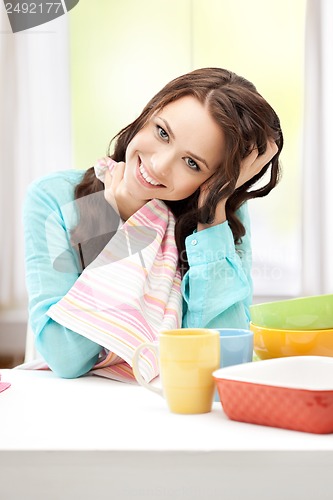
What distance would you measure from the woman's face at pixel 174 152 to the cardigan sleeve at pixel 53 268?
154 mm

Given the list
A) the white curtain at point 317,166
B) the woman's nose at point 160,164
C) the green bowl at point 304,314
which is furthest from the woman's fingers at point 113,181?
the white curtain at point 317,166

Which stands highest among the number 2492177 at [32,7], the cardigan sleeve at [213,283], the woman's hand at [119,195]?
the number 2492177 at [32,7]

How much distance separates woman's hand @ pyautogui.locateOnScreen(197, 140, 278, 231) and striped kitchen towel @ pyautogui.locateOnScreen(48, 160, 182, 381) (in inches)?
3.7

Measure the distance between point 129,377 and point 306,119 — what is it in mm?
2026

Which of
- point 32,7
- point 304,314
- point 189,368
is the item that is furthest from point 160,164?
point 32,7

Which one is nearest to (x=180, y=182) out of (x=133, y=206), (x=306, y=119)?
(x=133, y=206)

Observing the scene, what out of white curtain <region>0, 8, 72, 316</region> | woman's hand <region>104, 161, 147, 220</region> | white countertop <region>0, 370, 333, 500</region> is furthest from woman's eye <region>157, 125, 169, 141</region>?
A: white curtain <region>0, 8, 72, 316</region>

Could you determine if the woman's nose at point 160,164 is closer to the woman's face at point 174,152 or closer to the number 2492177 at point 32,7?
the woman's face at point 174,152

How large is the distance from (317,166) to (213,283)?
5.23 ft

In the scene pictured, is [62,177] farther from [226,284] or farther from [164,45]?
[164,45]

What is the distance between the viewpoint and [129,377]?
1022 mm

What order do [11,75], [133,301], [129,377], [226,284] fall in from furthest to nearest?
[11,75], [226,284], [133,301], [129,377]

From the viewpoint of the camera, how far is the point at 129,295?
1.16 meters

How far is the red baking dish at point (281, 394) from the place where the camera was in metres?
0.64
